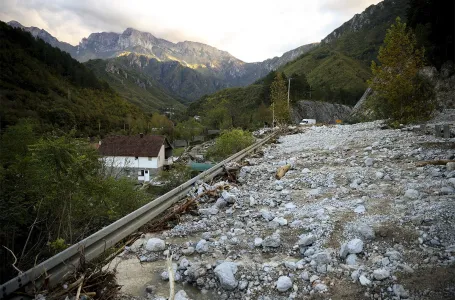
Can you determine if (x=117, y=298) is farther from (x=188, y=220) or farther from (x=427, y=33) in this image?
(x=427, y=33)

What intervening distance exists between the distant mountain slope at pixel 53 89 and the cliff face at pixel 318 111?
64.8 metres

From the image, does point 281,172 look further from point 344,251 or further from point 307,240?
point 344,251

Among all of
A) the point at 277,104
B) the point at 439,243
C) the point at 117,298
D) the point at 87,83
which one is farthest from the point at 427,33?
the point at 87,83

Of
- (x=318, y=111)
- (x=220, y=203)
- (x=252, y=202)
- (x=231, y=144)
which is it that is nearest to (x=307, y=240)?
(x=252, y=202)

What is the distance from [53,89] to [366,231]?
128 m

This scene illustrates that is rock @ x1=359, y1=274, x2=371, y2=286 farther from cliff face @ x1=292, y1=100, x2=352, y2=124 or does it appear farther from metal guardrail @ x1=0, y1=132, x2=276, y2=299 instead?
cliff face @ x1=292, y1=100, x2=352, y2=124

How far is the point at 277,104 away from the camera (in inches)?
1348

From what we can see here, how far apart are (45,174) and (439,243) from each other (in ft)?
18.5

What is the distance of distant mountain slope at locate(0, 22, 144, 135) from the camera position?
3344 inches

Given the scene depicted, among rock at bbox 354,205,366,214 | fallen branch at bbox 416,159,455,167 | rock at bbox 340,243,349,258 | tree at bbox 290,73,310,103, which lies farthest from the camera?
tree at bbox 290,73,310,103

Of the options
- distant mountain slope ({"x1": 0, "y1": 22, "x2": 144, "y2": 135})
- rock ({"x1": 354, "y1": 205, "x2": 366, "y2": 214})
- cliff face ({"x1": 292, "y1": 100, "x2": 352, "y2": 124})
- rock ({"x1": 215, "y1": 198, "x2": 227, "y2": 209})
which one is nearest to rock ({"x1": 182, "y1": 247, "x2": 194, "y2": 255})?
rock ({"x1": 215, "y1": 198, "x2": 227, "y2": 209})

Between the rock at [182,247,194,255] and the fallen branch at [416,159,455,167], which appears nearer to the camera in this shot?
the rock at [182,247,194,255]

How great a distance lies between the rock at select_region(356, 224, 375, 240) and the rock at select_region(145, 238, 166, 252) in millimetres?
2234

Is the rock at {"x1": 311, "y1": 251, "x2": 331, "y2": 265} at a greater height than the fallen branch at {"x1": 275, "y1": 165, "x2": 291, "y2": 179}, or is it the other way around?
the rock at {"x1": 311, "y1": 251, "x2": 331, "y2": 265}
